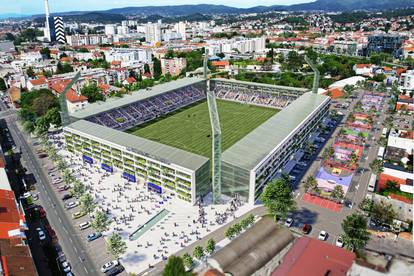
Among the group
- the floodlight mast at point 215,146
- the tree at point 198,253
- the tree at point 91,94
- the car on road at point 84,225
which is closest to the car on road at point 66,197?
the car on road at point 84,225

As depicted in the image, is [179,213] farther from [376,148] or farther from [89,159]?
[376,148]

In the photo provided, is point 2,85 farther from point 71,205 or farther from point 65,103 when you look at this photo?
point 71,205

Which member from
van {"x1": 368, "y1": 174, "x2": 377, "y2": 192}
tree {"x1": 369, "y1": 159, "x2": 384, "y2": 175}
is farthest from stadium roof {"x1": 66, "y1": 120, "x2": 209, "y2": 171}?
tree {"x1": 369, "y1": 159, "x2": 384, "y2": 175}

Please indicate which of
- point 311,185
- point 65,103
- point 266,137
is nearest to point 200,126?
point 266,137

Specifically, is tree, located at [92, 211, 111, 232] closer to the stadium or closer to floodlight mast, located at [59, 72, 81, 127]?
the stadium

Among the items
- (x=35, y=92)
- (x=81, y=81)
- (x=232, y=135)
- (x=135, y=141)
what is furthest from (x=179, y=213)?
(x=81, y=81)

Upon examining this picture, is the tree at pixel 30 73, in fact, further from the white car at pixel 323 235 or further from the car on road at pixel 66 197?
the white car at pixel 323 235
